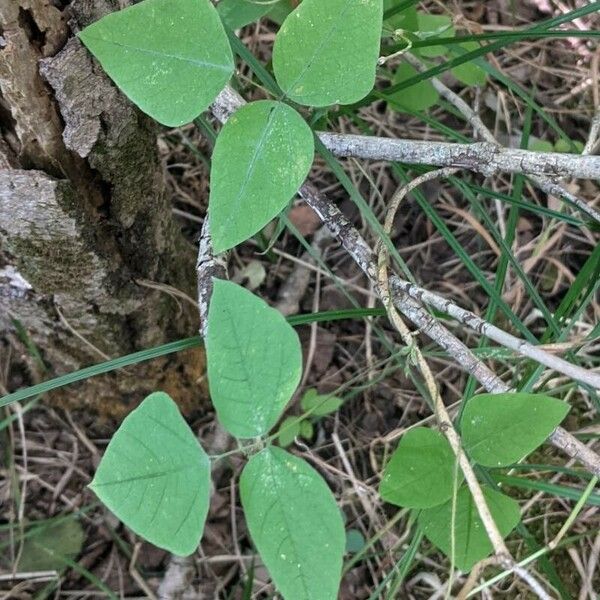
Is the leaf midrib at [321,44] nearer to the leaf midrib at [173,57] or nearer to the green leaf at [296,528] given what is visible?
the leaf midrib at [173,57]

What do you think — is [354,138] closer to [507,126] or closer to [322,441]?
[322,441]

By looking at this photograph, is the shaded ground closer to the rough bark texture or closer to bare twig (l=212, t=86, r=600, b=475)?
the rough bark texture

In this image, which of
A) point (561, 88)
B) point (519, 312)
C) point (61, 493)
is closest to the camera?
point (61, 493)

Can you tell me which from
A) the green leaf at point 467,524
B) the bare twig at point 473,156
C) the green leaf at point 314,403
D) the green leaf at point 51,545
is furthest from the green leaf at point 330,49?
the green leaf at point 51,545

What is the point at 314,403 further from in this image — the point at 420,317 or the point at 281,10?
the point at 281,10

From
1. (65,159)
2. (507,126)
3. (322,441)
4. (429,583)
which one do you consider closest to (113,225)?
(65,159)

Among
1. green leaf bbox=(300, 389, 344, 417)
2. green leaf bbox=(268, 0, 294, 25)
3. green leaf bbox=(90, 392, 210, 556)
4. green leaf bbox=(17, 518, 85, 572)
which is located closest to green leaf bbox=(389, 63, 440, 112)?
green leaf bbox=(268, 0, 294, 25)
